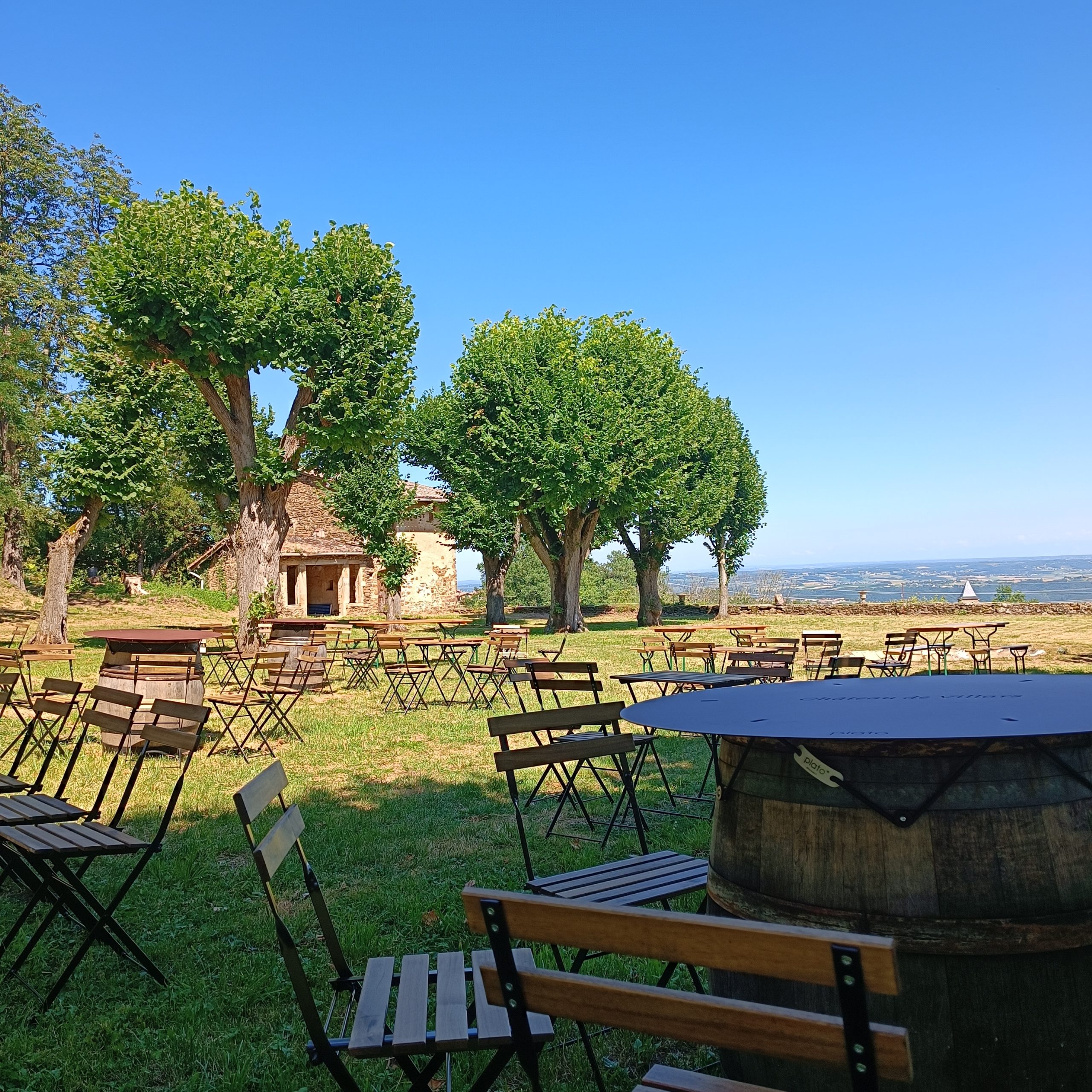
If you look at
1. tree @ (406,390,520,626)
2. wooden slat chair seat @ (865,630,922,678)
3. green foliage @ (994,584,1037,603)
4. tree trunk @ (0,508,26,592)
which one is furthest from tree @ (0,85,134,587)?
green foliage @ (994,584,1037,603)

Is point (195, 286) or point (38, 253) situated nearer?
point (195, 286)

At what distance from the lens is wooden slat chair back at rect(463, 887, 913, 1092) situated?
58.4 inches

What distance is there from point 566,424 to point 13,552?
1718 centimetres

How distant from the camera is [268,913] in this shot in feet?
15.2

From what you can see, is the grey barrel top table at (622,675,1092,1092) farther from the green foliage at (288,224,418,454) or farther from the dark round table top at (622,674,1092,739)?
the green foliage at (288,224,418,454)

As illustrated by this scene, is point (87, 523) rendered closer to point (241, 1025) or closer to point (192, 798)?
point (192, 798)

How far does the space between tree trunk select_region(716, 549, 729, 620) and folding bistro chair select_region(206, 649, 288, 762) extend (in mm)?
27545

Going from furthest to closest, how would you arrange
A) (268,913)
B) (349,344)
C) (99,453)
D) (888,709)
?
(99,453) → (349,344) → (268,913) → (888,709)

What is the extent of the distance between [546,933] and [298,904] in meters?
3.46

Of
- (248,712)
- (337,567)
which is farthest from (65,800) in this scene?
(337,567)

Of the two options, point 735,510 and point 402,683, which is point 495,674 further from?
point 735,510

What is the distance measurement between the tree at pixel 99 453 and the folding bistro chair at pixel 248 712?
941cm

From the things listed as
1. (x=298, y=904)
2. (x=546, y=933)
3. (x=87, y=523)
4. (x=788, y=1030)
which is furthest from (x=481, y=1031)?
(x=87, y=523)

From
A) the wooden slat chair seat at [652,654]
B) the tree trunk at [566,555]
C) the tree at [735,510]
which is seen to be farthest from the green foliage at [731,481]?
the wooden slat chair seat at [652,654]
